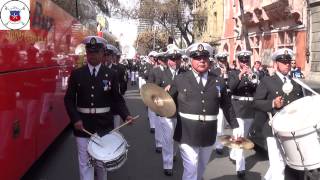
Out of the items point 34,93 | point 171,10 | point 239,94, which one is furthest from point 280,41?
point 34,93

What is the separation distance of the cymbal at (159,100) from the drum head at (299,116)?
1.11m

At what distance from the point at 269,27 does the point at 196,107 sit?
26048 mm

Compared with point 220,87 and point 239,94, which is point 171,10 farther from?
point 220,87

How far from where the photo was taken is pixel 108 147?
18.4ft

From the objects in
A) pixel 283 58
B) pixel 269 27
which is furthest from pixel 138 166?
pixel 269 27

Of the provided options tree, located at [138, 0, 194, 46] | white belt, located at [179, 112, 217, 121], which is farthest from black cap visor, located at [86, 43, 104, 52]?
tree, located at [138, 0, 194, 46]

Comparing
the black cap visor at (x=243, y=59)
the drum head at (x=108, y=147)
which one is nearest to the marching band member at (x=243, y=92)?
the black cap visor at (x=243, y=59)

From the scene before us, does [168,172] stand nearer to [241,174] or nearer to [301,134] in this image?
[241,174]

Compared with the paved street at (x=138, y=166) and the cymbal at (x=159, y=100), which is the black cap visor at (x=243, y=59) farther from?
the cymbal at (x=159, y=100)

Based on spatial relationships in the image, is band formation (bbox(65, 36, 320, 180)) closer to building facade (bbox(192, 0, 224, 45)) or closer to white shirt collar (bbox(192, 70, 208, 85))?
white shirt collar (bbox(192, 70, 208, 85))

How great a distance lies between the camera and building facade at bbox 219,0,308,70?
2491 centimetres

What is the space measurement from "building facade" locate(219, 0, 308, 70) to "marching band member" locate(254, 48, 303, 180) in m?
18.3

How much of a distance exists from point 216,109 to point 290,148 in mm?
1067

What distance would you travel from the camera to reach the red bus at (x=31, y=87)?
5.70 metres
